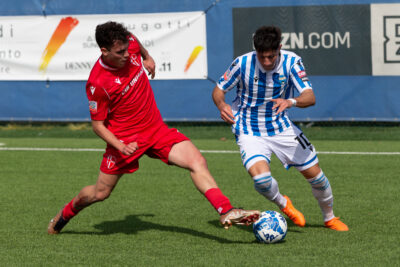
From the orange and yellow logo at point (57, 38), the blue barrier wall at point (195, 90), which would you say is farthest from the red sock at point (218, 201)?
the orange and yellow logo at point (57, 38)

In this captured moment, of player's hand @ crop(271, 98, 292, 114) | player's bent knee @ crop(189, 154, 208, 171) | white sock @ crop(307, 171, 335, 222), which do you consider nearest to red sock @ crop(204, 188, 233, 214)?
player's bent knee @ crop(189, 154, 208, 171)

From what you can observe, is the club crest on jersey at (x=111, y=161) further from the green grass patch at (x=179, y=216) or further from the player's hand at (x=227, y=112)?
the player's hand at (x=227, y=112)

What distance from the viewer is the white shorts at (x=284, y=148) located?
7.27 m

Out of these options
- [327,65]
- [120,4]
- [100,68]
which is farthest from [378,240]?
[120,4]

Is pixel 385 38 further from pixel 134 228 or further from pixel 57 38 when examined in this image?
pixel 134 228

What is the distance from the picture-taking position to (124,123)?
707cm

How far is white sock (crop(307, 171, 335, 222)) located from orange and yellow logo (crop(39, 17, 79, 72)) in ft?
28.0

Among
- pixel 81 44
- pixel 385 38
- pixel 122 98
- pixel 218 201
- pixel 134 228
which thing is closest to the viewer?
pixel 218 201

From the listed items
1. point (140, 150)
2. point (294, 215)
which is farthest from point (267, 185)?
point (140, 150)

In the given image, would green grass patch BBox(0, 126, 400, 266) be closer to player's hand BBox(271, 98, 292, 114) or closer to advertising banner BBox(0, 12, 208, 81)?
player's hand BBox(271, 98, 292, 114)

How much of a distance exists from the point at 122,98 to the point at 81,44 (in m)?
7.99

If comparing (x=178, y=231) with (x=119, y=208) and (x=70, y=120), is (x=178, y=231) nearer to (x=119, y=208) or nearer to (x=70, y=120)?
(x=119, y=208)

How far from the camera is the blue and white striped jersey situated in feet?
23.7

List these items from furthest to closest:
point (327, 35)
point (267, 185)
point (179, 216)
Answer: point (327, 35)
point (179, 216)
point (267, 185)
